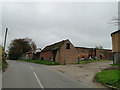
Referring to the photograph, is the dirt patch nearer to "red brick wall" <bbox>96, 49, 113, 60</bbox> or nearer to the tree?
"red brick wall" <bbox>96, 49, 113, 60</bbox>

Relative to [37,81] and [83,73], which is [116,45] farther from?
[37,81]

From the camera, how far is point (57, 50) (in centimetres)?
3416

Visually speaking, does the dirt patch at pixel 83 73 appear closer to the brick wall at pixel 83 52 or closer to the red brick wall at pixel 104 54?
the brick wall at pixel 83 52

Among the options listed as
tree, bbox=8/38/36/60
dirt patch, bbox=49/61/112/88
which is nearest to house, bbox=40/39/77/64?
dirt patch, bbox=49/61/112/88

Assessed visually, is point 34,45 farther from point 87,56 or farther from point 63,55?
point 63,55

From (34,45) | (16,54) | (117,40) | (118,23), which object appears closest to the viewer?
(118,23)

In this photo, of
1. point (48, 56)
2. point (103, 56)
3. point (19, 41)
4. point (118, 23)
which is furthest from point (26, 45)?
point (118, 23)

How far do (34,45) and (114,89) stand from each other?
7272cm

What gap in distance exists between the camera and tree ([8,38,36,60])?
228 ft

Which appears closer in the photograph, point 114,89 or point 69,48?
point 114,89

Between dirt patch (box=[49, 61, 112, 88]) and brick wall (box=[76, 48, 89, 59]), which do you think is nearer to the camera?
dirt patch (box=[49, 61, 112, 88])

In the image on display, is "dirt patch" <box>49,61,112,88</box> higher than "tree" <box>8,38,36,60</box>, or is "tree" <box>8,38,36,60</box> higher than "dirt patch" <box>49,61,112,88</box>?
"tree" <box>8,38,36,60</box>

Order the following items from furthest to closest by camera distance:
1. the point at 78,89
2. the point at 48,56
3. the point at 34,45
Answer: the point at 34,45
the point at 48,56
the point at 78,89

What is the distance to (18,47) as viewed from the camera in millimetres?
69562
